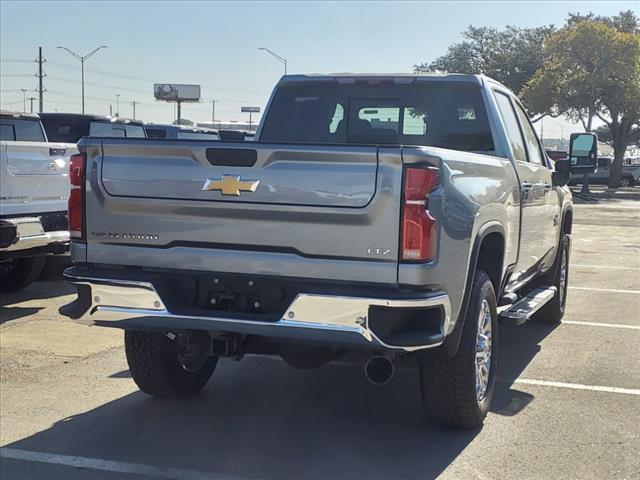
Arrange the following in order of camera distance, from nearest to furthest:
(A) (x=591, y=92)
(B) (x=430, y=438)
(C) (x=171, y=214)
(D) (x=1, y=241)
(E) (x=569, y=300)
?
1. (C) (x=171, y=214)
2. (B) (x=430, y=438)
3. (D) (x=1, y=241)
4. (E) (x=569, y=300)
5. (A) (x=591, y=92)

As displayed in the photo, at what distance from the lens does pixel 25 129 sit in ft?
29.6

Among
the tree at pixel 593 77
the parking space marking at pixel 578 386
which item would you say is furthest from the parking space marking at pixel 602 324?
the tree at pixel 593 77

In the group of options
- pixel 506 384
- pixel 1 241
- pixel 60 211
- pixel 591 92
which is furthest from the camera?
pixel 591 92

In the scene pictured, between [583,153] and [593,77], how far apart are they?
113ft

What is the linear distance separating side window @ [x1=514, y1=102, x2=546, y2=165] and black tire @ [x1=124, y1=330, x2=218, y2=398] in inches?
A: 133

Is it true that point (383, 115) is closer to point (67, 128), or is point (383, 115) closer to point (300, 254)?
point (300, 254)

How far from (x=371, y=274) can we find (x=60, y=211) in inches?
218

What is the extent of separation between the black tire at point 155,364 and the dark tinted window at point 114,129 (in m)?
7.30

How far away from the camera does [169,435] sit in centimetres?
470

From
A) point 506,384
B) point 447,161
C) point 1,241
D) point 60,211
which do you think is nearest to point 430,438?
point 506,384

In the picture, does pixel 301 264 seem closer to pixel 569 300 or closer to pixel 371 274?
pixel 371 274

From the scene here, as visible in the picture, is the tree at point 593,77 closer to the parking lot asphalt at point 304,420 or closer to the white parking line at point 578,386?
the parking lot asphalt at point 304,420

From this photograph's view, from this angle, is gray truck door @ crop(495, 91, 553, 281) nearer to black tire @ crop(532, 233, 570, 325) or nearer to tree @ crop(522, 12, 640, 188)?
black tire @ crop(532, 233, 570, 325)

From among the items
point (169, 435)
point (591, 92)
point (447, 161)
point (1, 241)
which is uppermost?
point (591, 92)
